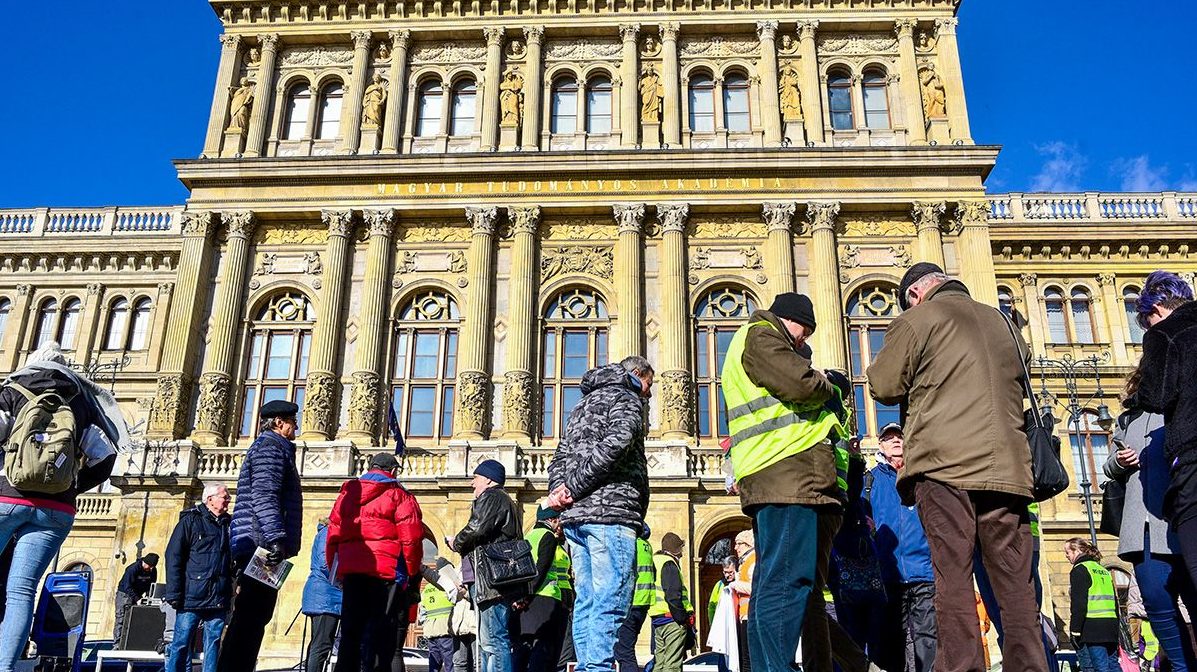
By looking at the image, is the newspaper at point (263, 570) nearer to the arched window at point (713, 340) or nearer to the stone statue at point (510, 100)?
the arched window at point (713, 340)

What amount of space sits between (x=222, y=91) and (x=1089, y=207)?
27.7m

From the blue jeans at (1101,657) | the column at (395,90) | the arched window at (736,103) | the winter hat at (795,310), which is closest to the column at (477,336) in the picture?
the column at (395,90)

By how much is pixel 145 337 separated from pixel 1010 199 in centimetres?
3050

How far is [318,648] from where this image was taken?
27.0 ft

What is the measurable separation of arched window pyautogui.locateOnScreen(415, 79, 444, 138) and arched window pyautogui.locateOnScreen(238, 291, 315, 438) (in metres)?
5.84

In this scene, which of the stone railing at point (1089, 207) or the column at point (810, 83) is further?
the stone railing at point (1089, 207)

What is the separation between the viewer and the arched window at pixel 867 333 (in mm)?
23125

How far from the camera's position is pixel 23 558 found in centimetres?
624

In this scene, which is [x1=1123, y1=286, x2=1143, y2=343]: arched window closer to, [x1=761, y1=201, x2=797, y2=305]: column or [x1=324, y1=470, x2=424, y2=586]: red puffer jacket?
[x1=761, y1=201, x2=797, y2=305]: column

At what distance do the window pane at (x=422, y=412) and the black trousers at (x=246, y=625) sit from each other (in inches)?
641

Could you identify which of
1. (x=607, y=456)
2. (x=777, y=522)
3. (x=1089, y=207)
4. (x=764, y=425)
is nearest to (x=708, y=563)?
(x=607, y=456)

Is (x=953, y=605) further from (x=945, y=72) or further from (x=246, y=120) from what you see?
(x=246, y=120)

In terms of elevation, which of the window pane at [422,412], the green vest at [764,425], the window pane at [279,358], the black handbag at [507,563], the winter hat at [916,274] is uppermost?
the window pane at [279,358]

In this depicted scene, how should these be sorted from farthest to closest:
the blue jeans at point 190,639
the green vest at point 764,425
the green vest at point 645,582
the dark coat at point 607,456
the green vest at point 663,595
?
the green vest at point 663,595 → the green vest at point 645,582 → the blue jeans at point 190,639 → the dark coat at point 607,456 → the green vest at point 764,425
